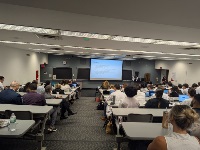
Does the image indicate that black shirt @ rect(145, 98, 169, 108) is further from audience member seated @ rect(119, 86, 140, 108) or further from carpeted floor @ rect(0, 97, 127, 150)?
carpeted floor @ rect(0, 97, 127, 150)

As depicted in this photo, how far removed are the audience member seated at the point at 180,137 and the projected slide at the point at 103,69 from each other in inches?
528

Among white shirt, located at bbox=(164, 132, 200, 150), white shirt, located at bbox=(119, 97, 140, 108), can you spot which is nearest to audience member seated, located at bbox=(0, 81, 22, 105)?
white shirt, located at bbox=(119, 97, 140, 108)

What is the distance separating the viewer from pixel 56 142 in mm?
4441

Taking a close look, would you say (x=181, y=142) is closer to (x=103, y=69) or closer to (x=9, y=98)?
(x=9, y=98)

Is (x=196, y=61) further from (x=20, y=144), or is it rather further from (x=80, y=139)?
(x=20, y=144)

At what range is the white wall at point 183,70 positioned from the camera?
1412 centimetres

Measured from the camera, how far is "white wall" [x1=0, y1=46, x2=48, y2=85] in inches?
336

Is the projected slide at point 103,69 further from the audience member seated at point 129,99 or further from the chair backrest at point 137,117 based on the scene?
the chair backrest at point 137,117

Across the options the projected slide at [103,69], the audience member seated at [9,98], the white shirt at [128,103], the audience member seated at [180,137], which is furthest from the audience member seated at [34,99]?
the projected slide at [103,69]

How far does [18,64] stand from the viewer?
1005 centimetres

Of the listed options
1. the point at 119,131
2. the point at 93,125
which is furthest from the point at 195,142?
the point at 93,125

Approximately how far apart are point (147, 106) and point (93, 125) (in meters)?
2.01

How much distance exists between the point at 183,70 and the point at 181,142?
14.3 m

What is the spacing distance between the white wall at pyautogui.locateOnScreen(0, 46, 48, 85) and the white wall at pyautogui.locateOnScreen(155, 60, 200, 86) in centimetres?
1058
